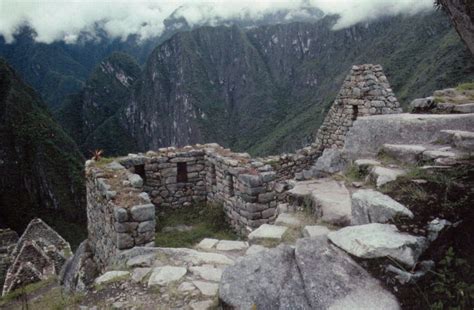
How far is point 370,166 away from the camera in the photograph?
13.9 feet

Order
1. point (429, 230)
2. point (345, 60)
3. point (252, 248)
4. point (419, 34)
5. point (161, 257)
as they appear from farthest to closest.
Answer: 1. point (345, 60)
2. point (419, 34)
3. point (161, 257)
4. point (252, 248)
5. point (429, 230)

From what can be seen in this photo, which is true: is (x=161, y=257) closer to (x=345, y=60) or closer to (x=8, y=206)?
(x=8, y=206)

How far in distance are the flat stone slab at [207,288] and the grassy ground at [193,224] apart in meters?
3.81

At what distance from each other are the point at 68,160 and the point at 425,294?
12070 cm

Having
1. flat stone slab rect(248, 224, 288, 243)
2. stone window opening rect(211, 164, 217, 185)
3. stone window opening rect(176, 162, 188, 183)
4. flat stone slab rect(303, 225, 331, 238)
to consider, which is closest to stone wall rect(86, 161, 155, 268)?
stone window opening rect(176, 162, 188, 183)

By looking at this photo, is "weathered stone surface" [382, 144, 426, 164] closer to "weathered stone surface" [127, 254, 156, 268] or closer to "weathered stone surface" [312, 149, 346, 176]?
"weathered stone surface" [312, 149, 346, 176]

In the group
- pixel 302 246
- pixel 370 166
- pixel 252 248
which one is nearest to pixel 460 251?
pixel 302 246

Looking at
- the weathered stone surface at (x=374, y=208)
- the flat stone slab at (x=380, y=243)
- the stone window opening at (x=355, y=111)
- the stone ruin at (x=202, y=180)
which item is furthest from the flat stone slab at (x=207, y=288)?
the stone window opening at (x=355, y=111)

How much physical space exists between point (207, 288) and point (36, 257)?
2040 cm

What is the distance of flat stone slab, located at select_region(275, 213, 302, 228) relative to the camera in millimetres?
4281

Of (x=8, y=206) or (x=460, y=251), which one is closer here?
(x=460, y=251)

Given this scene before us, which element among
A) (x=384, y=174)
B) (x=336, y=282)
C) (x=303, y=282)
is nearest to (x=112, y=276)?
(x=303, y=282)

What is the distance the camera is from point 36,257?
68.5 feet

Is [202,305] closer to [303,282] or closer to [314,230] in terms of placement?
[303,282]
